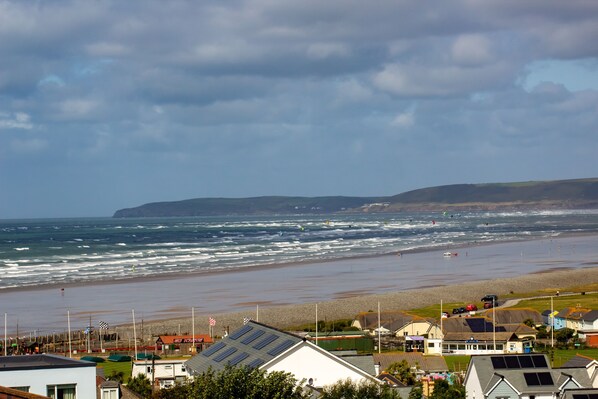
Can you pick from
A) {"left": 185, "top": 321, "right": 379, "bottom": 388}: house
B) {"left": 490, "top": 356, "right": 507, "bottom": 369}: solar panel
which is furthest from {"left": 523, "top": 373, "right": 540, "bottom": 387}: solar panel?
{"left": 185, "top": 321, "right": 379, "bottom": 388}: house

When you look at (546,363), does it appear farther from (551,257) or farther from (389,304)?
(551,257)

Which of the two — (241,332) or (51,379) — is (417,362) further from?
(51,379)

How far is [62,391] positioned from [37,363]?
158 centimetres

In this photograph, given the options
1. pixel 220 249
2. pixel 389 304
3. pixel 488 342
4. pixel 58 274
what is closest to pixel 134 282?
pixel 58 274

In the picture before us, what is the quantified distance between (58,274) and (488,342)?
75.4 meters

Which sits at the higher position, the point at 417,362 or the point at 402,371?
the point at 402,371

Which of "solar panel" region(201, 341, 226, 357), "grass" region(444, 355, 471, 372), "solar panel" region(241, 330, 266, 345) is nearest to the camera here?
"solar panel" region(241, 330, 266, 345)

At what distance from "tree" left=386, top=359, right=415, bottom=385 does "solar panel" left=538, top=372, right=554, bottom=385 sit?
7481mm

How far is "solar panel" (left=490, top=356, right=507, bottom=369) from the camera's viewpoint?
124 ft

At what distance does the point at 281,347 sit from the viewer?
124 feet

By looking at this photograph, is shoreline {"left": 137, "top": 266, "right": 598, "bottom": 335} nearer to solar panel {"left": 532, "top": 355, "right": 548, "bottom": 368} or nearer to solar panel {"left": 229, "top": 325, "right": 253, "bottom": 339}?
solar panel {"left": 229, "top": 325, "right": 253, "bottom": 339}

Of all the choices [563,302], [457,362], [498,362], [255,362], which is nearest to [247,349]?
[255,362]

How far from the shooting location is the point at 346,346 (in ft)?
186

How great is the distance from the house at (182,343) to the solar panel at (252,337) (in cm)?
1772
